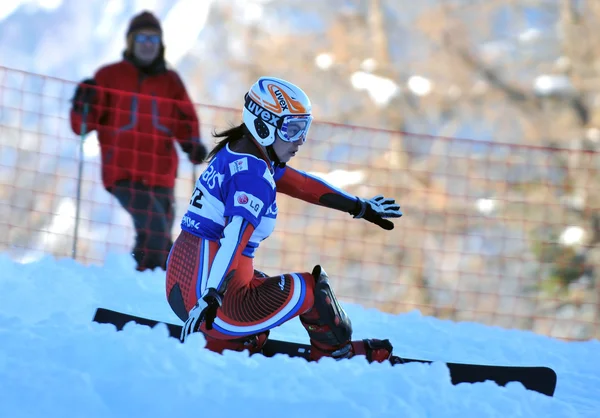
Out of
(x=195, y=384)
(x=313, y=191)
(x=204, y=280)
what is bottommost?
(x=195, y=384)

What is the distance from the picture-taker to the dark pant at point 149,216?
6117 mm

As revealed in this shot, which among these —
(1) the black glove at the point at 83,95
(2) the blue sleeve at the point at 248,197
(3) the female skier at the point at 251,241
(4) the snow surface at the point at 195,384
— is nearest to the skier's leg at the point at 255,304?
(3) the female skier at the point at 251,241

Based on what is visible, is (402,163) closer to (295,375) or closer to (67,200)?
(67,200)

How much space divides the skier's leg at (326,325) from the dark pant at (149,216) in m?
2.47

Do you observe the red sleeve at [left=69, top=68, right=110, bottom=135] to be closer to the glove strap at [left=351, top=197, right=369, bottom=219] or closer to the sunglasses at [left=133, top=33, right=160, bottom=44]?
the sunglasses at [left=133, top=33, right=160, bottom=44]

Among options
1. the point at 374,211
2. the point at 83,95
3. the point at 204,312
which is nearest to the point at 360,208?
the point at 374,211

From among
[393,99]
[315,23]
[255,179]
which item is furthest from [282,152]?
[315,23]

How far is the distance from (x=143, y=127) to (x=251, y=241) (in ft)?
8.92

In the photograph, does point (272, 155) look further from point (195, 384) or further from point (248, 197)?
point (195, 384)

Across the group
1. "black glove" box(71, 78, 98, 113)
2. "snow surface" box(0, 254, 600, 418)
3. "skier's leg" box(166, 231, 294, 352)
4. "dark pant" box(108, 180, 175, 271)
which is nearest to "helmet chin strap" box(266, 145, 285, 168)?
"skier's leg" box(166, 231, 294, 352)

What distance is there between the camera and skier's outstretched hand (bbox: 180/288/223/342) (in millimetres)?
3264

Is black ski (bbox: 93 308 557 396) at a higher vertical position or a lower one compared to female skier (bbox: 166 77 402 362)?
lower

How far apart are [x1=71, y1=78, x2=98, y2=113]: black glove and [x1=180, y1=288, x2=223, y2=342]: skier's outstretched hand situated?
330 cm

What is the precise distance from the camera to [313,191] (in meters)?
4.21
